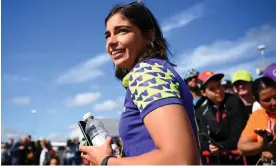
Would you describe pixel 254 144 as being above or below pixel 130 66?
below

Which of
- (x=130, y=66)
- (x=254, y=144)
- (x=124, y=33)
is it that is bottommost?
(x=254, y=144)

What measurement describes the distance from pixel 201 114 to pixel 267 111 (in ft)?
3.77

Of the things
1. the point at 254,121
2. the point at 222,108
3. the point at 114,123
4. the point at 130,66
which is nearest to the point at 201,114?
the point at 222,108

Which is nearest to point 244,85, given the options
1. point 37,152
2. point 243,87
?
point 243,87

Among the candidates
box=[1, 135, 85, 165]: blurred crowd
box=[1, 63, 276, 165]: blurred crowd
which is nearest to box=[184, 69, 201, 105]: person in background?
box=[1, 63, 276, 165]: blurred crowd

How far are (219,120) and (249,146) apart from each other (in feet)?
2.63

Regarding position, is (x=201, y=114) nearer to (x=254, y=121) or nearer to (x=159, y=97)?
(x=254, y=121)

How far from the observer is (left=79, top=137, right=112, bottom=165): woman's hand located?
4.34ft

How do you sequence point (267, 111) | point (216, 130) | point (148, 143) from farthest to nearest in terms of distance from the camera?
point (216, 130)
point (267, 111)
point (148, 143)

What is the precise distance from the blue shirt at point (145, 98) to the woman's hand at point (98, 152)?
75 mm

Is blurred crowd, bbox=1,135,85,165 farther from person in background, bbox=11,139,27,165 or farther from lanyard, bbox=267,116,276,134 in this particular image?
lanyard, bbox=267,116,276,134

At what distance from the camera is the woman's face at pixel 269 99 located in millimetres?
2859

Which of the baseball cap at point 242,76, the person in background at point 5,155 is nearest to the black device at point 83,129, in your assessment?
the baseball cap at point 242,76

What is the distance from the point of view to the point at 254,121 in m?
2.97
